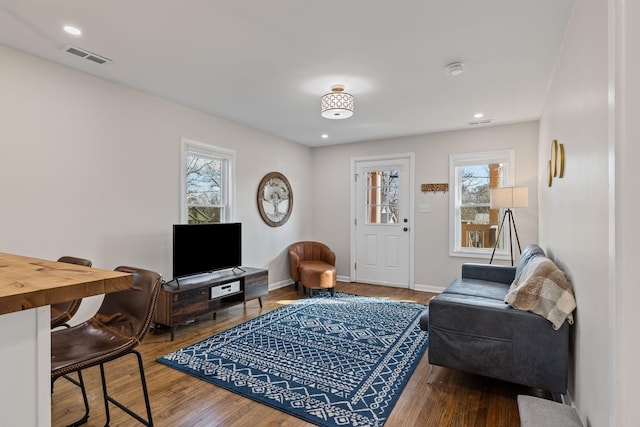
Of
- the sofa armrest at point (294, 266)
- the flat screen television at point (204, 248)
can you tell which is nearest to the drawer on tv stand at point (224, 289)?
the flat screen television at point (204, 248)

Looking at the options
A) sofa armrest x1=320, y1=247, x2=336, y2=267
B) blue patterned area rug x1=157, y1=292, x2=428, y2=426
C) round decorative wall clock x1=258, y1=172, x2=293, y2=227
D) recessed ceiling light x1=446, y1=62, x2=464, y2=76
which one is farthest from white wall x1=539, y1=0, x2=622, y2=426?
round decorative wall clock x1=258, y1=172, x2=293, y2=227

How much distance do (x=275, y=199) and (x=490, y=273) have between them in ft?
10.7

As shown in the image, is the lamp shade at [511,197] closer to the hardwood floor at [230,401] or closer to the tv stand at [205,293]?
the hardwood floor at [230,401]

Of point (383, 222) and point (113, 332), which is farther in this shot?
point (383, 222)

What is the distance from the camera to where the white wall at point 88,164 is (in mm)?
2639

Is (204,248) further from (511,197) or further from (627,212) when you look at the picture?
(511,197)

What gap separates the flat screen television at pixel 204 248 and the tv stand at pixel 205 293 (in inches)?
5.3

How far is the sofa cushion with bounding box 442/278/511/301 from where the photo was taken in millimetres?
3123

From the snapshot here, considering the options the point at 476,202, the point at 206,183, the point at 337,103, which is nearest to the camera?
the point at 337,103

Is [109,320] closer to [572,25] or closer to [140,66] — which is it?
[140,66]

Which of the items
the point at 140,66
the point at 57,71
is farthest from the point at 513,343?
the point at 57,71

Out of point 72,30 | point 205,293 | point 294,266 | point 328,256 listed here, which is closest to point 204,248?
point 205,293

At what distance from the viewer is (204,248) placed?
148 inches

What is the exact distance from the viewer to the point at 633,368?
41.5 inches
